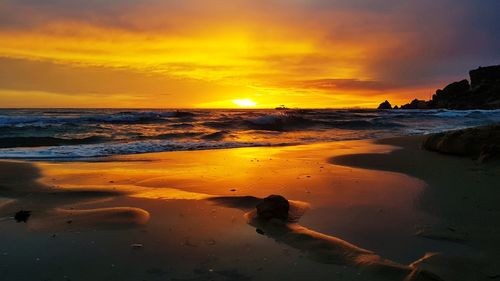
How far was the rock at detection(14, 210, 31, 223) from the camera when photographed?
4.50m

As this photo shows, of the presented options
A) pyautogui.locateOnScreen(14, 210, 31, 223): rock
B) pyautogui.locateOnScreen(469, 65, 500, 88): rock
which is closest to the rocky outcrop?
pyautogui.locateOnScreen(14, 210, 31, 223): rock

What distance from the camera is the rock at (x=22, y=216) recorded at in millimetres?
4499

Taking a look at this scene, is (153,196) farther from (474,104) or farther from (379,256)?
(474,104)

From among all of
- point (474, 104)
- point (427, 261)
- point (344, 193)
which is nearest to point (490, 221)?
point (427, 261)

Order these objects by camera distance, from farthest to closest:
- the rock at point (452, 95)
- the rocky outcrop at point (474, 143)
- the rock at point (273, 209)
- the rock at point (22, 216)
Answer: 1. the rock at point (452, 95)
2. the rocky outcrop at point (474, 143)
3. the rock at point (22, 216)
4. the rock at point (273, 209)

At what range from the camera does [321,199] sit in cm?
529

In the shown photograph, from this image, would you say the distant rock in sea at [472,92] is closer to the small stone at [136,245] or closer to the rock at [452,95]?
the rock at [452,95]

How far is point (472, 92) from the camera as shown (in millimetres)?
65188

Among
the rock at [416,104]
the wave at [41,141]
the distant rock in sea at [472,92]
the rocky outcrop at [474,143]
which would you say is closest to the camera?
the rocky outcrop at [474,143]

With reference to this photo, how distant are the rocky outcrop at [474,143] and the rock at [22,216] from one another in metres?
7.37

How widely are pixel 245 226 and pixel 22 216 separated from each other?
94.3 inches

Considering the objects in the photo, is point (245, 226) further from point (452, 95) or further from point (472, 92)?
point (452, 95)

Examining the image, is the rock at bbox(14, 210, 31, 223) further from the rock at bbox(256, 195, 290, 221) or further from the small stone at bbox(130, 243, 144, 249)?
the rock at bbox(256, 195, 290, 221)

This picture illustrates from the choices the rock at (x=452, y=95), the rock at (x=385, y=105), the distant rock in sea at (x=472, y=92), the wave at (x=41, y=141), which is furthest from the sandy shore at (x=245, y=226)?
the rock at (x=385, y=105)
